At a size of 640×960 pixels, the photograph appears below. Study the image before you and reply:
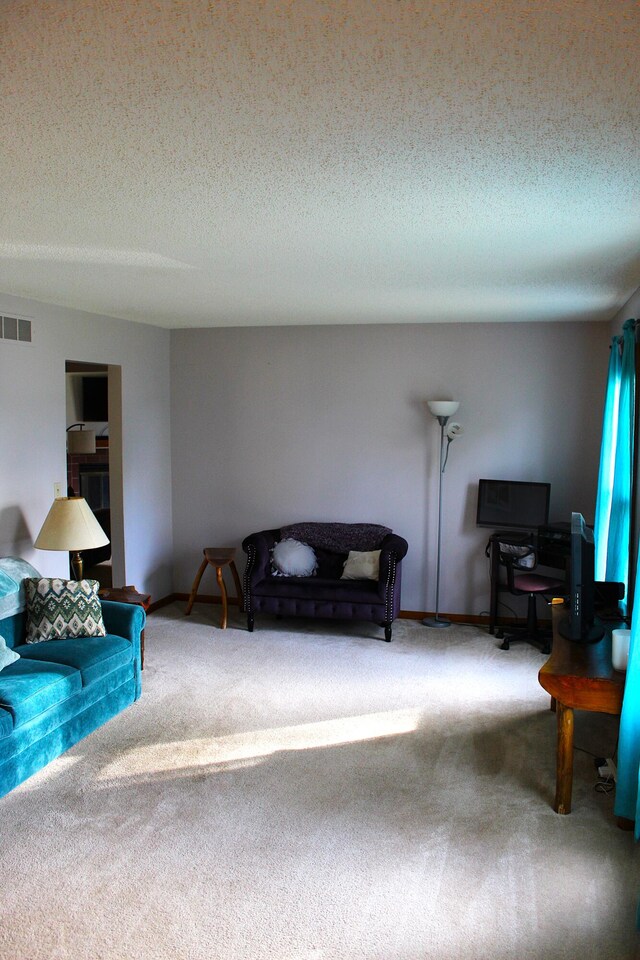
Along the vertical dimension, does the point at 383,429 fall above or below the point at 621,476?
above

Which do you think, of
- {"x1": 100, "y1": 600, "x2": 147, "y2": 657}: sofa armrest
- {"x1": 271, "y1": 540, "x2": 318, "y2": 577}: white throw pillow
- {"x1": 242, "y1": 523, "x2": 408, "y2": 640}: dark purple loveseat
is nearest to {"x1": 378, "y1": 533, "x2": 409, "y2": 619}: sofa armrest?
{"x1": 242, "y1": 523, "x2": 408, "y2": 640}: dark purple loveseat

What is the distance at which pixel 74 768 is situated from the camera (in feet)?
12.4

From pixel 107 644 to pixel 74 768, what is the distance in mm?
760

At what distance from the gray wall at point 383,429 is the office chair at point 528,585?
1.63 ft

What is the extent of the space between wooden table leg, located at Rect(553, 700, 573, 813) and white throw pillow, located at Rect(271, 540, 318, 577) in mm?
3150

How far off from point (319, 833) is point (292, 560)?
3157 millimetres

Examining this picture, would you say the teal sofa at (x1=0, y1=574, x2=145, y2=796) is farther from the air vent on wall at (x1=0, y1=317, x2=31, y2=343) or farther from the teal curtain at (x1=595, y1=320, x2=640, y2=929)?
the teal curtain at (x1=595, y1=320, x2=640, y2=929)

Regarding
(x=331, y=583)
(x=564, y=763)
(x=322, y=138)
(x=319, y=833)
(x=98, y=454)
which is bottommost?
(x=319, y=833)

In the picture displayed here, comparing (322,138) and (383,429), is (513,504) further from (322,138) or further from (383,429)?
Result: (322,138)

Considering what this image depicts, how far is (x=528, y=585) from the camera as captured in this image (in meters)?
5.73

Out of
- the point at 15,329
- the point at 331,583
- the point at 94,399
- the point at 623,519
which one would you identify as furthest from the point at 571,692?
the point at 94,399

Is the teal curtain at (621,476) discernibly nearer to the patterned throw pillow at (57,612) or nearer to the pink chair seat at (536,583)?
the pink chair seat at (536,583)

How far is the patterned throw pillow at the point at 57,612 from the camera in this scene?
4.35 metres

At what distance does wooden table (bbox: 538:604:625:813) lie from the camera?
3.27 m
